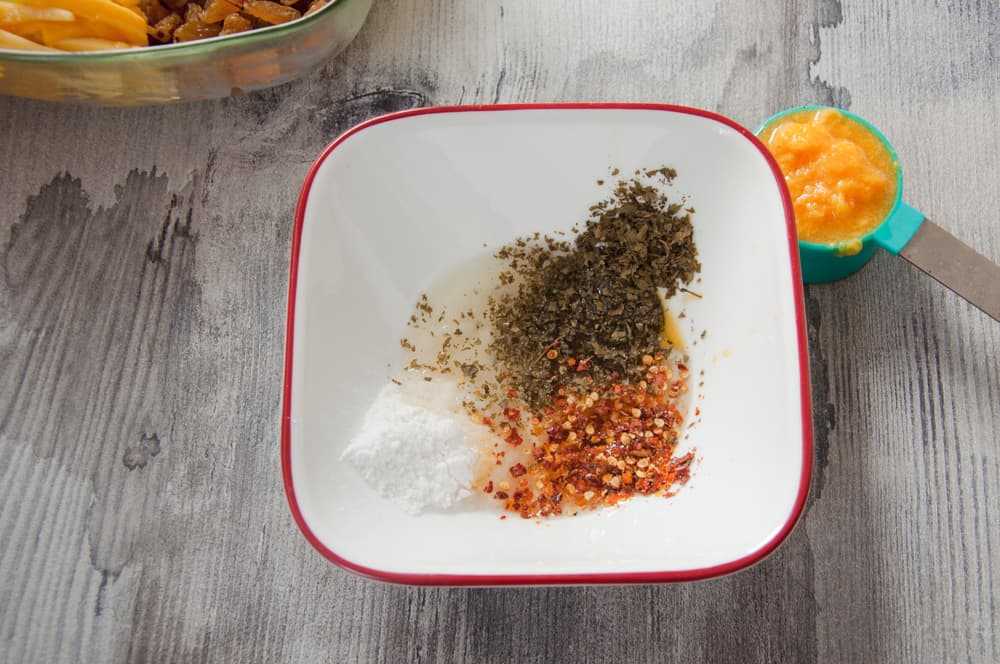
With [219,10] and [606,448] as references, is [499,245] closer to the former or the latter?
[606,448]

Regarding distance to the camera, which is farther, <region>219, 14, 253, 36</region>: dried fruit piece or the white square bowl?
<region>219, 14, 253, 36</region>: dried fruit piece

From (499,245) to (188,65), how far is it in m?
0.48

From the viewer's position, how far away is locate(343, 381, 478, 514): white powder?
90cm

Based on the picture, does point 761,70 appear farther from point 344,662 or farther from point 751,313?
point 344,662

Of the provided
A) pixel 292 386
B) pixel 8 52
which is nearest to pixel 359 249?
pixel 292 386

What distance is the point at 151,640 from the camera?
1.00m

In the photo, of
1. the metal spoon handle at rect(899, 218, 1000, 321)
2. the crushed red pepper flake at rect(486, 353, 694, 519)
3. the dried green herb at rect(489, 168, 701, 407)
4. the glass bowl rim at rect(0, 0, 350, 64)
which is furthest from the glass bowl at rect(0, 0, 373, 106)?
the metal spoon handle at rect(899, 218, 1000, 321)

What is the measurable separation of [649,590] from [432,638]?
0.30 m

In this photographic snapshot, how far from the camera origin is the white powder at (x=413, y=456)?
0.90 metres

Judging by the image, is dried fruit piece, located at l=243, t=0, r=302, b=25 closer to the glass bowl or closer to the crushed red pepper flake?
the glass bowl

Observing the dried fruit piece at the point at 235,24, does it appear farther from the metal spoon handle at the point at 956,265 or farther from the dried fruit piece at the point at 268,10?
the metal spoon handle at the point at 956,265

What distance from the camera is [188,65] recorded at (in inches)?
39.1

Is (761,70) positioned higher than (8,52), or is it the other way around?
(8,52)

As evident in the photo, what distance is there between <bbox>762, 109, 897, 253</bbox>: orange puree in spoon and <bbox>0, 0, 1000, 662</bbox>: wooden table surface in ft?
0.40
